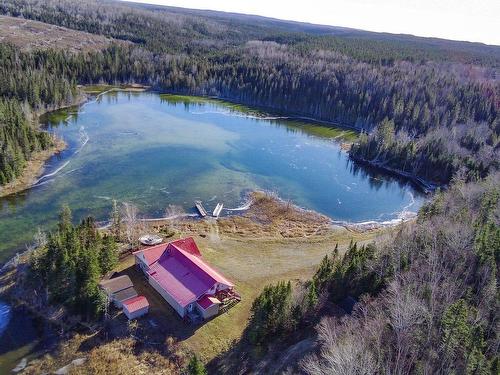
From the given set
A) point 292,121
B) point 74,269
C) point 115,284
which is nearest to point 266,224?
point 115,284

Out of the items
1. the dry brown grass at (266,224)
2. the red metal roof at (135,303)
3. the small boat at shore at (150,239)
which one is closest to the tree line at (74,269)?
the red metal roof at (135,303)

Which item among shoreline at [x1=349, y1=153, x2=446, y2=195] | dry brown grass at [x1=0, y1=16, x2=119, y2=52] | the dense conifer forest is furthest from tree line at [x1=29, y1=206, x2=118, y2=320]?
dry brown grass at [x1=0, y1=16, x2=119, y2=52]

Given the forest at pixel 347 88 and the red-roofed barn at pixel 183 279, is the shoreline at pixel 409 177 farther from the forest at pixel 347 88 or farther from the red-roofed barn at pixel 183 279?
the red-roofed barn at pixel 183 279

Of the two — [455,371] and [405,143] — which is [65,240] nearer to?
[455,371]

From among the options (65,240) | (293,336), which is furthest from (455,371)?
(65,240)

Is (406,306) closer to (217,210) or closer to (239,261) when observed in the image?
(239,261)

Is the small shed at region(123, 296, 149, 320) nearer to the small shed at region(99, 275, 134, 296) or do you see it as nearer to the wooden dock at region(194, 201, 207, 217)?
the small shed at region(99, 275, 134, 296)
